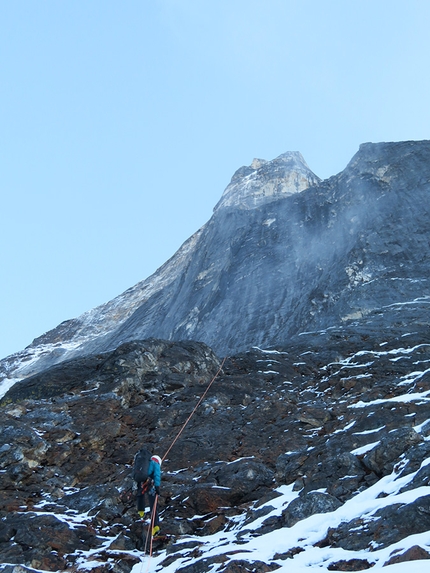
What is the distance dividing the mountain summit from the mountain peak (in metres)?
2.48

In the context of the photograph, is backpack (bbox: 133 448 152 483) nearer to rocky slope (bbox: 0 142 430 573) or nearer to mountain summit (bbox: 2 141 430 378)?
rocky slope (bbox: 0 142 430 573)

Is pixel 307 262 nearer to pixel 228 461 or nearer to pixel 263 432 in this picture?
pixel 263 432

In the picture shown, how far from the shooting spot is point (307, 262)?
41188mm

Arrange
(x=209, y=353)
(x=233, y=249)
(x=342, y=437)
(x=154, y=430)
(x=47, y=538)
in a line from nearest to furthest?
(x=47, y=538)
(x=342, y=437)
(x=154, y=430)
(x=209, y=353)
(x=233, y=249)

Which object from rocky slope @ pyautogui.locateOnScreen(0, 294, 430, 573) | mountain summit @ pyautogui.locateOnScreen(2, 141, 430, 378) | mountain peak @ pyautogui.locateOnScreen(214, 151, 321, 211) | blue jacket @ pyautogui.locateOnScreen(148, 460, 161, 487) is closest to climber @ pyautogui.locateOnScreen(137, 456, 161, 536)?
blue jacket @ pyautogui.locateOnScreen(148, 460, 161, 487)

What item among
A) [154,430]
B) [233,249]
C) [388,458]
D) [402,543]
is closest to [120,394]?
[154,430]

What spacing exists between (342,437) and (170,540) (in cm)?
491

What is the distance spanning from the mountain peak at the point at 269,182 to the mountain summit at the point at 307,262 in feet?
8.15

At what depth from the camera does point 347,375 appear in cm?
2131

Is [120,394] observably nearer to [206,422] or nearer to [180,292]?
[206,422]

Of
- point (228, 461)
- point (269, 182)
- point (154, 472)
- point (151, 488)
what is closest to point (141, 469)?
point (154, 472)

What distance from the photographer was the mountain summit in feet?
113

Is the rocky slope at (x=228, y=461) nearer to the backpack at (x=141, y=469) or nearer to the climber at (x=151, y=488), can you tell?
the climber at (x=151, y=488)

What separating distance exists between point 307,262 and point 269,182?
26676 mm
